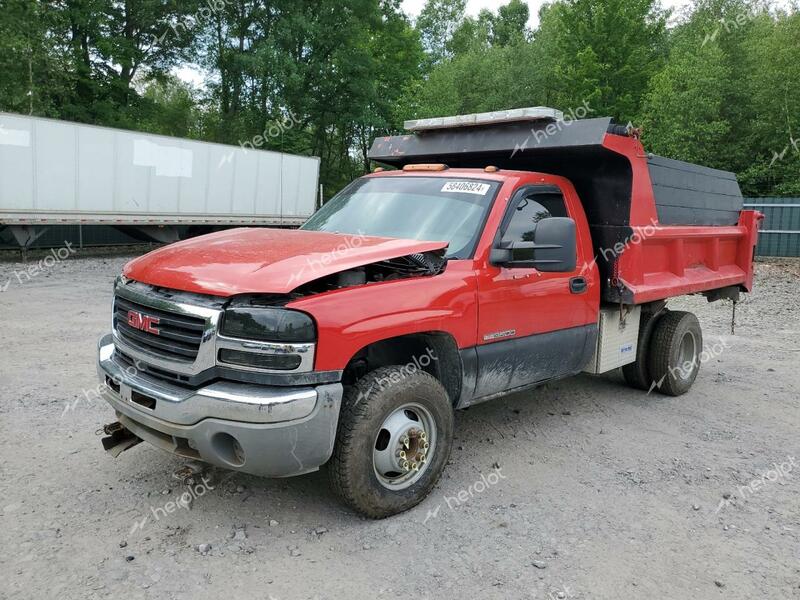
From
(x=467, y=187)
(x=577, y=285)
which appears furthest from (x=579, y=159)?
(x=467, y=187)

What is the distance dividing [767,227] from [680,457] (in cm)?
1857

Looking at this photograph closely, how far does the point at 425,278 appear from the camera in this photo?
3734 mm

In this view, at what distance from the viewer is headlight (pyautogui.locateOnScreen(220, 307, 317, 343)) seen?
3053mm

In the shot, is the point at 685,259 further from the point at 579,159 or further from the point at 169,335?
the point at 169,335

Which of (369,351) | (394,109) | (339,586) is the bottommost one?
(339,586)

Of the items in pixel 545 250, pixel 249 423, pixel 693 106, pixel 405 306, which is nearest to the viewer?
pixel 249 423

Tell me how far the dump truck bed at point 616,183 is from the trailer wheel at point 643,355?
0.42 metres

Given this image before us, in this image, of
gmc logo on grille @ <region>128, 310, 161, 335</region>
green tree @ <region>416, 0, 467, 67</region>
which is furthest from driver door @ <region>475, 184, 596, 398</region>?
green tree @ <region>416, 0, 467, 67</region>

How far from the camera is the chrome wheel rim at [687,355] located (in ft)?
20.8

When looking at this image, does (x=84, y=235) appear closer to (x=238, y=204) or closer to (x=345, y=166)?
(x=238, y=204)

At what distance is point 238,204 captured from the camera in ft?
64.5

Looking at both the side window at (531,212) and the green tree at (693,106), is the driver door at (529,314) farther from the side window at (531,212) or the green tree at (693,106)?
the green tree at (693,106)

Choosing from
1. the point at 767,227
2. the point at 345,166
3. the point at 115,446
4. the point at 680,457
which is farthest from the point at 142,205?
the point at 345,166

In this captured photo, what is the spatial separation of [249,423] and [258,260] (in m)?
0.89
